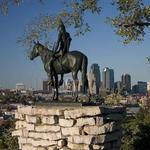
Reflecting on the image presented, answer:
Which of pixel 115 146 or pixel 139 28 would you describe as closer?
pixel 115 146

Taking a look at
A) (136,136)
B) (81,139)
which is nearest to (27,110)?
(81,139)

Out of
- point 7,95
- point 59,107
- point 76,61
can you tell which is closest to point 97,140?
point 59,107

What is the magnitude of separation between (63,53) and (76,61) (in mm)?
495

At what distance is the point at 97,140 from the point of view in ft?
31.4

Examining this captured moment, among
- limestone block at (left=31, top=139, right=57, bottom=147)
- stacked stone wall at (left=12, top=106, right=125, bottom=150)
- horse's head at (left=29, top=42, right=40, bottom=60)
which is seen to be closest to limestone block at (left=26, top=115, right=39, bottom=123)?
stacked stone wall at (left=12, top=106, right=125, bottom=150)

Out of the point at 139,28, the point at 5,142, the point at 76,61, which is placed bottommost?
the point at 5,142

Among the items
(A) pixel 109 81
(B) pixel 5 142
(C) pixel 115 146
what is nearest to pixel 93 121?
(C) pixel 115 146

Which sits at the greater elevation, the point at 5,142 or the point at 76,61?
the point at 76,61

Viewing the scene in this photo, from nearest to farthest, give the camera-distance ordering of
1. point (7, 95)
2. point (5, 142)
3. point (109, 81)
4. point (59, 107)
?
point (59, 107) < point (5, 142) < point (7, 95) < point (109, 81)

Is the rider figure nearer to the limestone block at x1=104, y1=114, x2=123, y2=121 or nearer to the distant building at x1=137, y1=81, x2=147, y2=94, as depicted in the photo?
the limestone block at x1=104, y1=114, x2=123, y2=121

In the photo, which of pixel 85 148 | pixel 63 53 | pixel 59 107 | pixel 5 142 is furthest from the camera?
pixel 5 142

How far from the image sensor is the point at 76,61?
10.6 meters

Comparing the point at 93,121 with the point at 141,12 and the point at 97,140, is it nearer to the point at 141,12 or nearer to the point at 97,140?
the point at 97,140

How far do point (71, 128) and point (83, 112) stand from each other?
437mm
